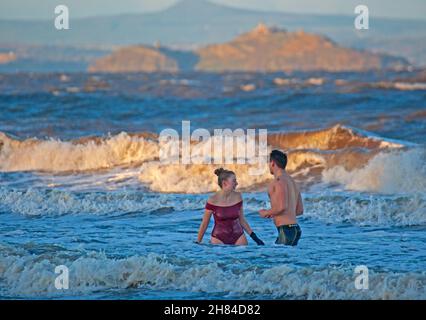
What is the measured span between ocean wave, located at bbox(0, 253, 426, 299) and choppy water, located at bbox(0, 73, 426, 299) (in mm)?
15

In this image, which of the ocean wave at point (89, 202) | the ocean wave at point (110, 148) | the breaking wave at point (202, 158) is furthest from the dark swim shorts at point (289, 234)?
the ocean wave at point (110, 148)

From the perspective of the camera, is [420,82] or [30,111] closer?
[30,111]

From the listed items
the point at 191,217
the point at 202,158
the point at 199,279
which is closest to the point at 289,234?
the point at 199,279

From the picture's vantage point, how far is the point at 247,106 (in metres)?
39.4

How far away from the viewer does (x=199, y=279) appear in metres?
10.1

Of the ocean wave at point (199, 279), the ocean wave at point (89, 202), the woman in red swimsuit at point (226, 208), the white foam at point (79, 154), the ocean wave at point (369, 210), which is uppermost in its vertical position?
the woman in red swimsuit at point (226, 208)

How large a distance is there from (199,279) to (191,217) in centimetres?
445

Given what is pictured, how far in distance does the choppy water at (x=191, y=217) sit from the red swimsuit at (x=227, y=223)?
0.12 metres

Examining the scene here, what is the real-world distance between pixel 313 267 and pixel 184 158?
35.6 feet

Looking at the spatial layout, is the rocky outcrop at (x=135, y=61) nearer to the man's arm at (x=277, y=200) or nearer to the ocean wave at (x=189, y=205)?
the ocean wave at (x=189, y=205)

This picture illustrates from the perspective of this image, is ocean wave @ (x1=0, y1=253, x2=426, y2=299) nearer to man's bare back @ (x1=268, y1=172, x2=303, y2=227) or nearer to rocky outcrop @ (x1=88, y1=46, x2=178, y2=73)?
man's bare back @ (x1=268, y1=172, x2=303, y2=227)

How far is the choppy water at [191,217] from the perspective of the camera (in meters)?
9.95

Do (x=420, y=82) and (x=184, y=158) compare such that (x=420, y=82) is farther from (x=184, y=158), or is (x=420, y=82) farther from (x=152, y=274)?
(x=152, y=274)
